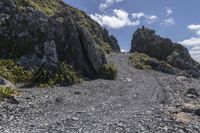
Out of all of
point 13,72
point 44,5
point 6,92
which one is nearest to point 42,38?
point 13,72

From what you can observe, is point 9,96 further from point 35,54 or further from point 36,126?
point 35,54

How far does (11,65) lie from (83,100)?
13198 mm

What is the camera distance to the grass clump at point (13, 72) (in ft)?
125

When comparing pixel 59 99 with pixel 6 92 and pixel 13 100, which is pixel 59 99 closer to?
pixel 13 100

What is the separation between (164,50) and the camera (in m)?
93.4

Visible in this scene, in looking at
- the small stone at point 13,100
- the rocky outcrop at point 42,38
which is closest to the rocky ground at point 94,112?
the small stone at point 13,100

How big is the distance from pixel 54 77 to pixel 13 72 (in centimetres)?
433

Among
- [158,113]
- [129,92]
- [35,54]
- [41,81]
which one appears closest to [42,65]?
[41,81]

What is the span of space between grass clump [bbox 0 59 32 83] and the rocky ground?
13.1 ft

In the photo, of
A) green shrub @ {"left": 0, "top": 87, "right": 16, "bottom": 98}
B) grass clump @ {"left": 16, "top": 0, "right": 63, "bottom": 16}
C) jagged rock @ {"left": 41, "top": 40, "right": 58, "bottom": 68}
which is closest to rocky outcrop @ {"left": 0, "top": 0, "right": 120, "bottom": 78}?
jagged rock @ {"left": 41, "top": 40, "right": 58, "bottom": 68}

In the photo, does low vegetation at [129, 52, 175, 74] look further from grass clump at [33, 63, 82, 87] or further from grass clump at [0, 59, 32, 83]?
grass clump at [0, 59, 32, 83]

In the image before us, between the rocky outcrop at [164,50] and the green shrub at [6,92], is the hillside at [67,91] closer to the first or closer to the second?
the green shrub at [6,92]

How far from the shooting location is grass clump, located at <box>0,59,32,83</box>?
125 ft

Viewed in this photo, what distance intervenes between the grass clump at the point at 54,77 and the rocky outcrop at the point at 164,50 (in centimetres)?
3849
